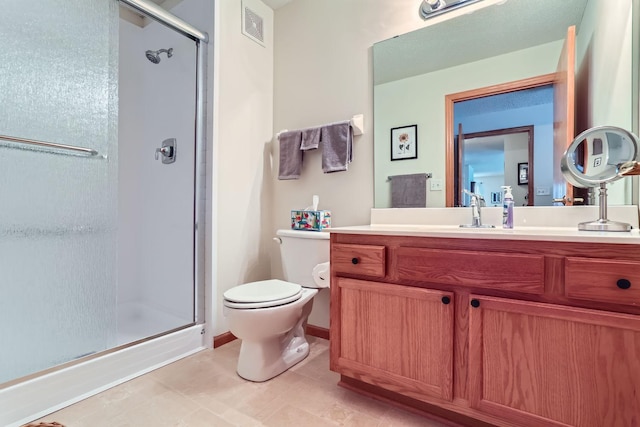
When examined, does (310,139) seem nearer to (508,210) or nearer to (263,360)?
(508,210)

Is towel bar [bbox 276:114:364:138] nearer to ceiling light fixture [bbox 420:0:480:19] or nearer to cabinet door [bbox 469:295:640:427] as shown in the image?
ceiling light fixture [bbox 420:0:480:19]

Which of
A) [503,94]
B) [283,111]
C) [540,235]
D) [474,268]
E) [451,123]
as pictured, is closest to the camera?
[540,235]

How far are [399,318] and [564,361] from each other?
1.71 ft

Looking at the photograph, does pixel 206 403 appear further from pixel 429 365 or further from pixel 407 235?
pixel 407 235

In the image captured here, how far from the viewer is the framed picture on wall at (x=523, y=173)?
1.47 m

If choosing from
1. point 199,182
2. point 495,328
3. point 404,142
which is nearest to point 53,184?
point 199,182

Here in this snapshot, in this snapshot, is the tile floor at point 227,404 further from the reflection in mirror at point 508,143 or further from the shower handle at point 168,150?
the shower handle at point 168,150

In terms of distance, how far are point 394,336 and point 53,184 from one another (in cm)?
166

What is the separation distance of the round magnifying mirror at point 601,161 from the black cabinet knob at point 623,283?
308mm

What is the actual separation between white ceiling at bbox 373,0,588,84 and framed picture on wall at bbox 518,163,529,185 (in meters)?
0.57

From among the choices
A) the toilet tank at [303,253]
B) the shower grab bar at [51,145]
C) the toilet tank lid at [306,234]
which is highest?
the shower grab bar at [51,145]

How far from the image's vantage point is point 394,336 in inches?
49.2

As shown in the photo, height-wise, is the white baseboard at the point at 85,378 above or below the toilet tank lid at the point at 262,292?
below

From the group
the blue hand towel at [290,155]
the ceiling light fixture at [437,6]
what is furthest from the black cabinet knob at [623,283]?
the blue hand towel at [290,155]
